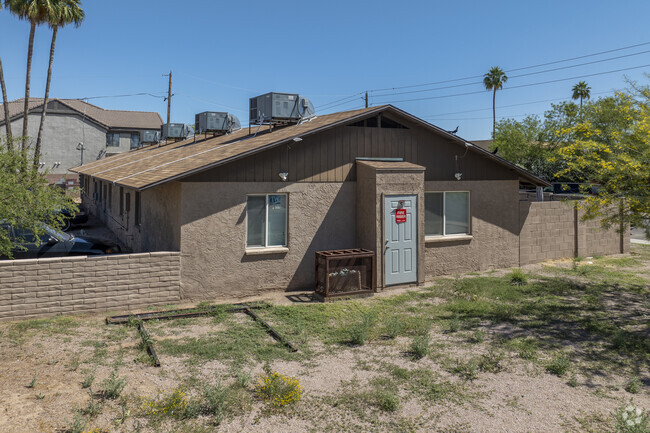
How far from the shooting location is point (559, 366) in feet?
24.3

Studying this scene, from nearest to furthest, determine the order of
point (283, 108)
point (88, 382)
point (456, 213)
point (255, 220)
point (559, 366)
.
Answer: point (88, 382), point (559, 366), point (255, 220), point (456, 213), point (283, 108)

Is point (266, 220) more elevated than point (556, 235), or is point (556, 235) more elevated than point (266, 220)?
point (266, 220)

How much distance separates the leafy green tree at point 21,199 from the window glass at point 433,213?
9.31 m

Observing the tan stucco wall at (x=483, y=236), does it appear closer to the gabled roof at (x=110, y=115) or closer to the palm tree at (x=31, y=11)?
the palm tree at (x=31, y=11)

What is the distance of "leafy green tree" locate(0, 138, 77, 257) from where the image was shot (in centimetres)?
873

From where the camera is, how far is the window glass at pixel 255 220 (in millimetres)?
11992

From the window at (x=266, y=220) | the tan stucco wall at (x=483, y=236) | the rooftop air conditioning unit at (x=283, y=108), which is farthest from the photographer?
the rooftop air conditioning unit at (x=283, y=108)

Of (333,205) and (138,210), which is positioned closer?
(333,205)

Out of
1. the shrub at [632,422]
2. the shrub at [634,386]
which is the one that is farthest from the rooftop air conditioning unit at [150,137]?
the shrub at [632,422]

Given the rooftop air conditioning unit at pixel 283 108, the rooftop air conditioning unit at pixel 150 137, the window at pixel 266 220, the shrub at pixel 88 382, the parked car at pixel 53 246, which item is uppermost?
the rooftop air conditioning unit at pixel 150 137

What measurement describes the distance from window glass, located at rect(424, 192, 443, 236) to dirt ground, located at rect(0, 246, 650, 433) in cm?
532

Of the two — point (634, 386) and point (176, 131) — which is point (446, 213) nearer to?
point (634, 386)

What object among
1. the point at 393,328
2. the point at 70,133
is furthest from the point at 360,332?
the point at 70,133

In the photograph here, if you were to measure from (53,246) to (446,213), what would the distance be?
35.7 feet
